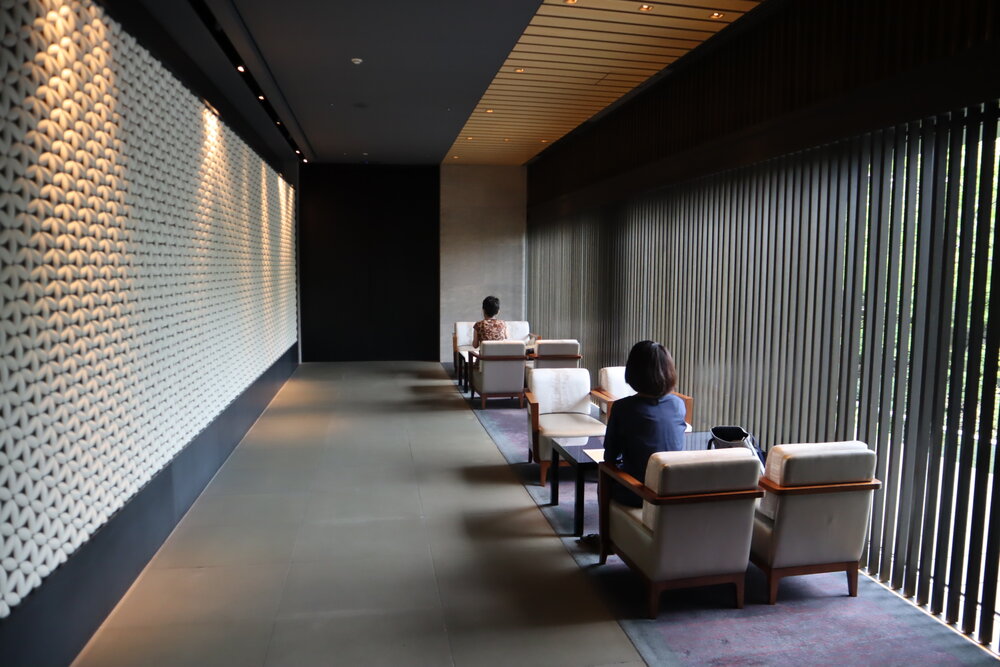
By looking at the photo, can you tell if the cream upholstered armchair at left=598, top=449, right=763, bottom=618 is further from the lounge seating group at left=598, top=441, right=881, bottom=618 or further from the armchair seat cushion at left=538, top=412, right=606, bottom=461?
the armchair seat cushion at left=538, top=412, right=606, bottom=461

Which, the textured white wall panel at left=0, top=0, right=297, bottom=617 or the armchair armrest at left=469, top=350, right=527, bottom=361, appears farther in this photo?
the armchair armrest at left=469, top=350, right=527, bottom=361

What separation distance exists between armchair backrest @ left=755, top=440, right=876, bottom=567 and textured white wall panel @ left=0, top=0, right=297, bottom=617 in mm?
3375

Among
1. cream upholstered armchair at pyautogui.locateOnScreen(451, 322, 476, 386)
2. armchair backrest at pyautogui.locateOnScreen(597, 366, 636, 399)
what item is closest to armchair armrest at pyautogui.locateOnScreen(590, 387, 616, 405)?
armchair backrest at pyautogui.locateOnScreen(597, 366, 636, 399)

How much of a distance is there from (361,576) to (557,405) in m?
2.84

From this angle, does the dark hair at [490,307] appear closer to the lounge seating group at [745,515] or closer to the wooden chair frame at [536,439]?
the wooden chair frame at [536,439]

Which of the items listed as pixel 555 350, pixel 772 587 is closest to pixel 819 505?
pixel 772 587

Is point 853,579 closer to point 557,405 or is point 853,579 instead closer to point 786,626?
point 786,626

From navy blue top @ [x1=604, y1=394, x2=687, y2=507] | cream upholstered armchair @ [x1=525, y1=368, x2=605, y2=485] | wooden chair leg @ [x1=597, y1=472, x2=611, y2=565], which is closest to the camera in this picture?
navy blue top @ [x1=604, y1=394, x2=687, y2=507]

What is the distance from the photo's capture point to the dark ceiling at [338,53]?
4840 millimetres

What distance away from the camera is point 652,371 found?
3.91 meters

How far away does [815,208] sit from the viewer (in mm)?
4641

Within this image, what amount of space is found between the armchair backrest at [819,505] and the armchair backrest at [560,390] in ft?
9.37

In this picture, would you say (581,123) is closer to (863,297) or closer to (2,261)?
(863,297)

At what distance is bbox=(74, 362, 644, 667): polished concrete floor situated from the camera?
3277 millimetres
